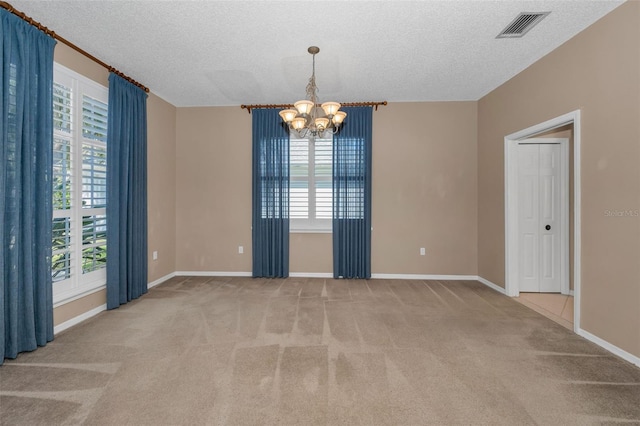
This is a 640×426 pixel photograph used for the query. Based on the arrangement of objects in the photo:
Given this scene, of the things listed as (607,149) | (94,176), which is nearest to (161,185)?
(94,176)

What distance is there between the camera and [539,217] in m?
4.25

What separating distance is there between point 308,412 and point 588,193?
3269 millimetres

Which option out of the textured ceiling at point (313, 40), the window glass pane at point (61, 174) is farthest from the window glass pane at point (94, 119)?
the textured ceiling at point (313, 40)

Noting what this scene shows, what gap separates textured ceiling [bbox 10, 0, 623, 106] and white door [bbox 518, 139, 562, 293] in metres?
1.28

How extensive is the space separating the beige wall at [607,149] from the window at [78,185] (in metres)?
5.38

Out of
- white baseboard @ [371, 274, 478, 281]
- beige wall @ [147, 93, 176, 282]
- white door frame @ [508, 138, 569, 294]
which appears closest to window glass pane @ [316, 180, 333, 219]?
white baseboard @ [371, 274, 478, 281]

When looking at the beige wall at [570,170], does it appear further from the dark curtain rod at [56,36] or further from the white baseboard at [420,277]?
the dark curtain rod at [56,36]

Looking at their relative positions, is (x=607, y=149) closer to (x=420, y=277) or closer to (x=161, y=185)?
(x=420, y=277)

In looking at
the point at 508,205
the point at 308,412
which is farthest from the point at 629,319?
the point at 308,412

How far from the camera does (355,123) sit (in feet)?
16.3

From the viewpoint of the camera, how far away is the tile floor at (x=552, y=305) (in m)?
3.34

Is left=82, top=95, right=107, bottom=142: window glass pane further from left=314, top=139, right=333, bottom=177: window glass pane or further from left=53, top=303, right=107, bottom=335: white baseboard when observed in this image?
left=314, top=139, right=333, bottom=177: window glass pane

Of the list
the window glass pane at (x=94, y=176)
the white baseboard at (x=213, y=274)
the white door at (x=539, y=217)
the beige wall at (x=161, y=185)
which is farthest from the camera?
the white baseboard at (x=213, y=274)

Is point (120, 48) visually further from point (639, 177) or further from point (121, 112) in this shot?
point (639, 177)
